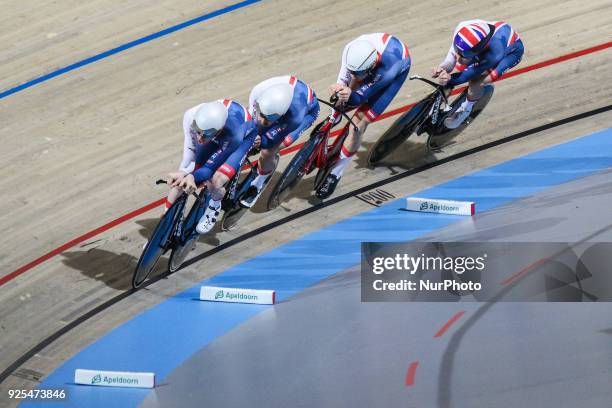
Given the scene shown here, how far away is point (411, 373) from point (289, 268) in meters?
1.65

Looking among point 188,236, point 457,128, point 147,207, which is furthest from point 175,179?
point 457,128

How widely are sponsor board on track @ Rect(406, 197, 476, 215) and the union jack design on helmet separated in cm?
131

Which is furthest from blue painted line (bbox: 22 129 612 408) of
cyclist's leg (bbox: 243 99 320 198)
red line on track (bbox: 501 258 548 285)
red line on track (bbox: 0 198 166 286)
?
red line on track (bbox: 0 198 166 286)

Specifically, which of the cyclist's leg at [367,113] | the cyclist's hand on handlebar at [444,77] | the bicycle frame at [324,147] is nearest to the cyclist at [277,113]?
the bicycle frame at [324,147]

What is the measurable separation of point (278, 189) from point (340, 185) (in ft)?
2.36

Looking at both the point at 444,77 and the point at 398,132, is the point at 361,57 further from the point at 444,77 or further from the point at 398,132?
the point at 398,132

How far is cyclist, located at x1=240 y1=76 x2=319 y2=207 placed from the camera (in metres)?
8.66

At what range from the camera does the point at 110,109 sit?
11086mm

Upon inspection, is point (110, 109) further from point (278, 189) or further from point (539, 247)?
point (539, 247)

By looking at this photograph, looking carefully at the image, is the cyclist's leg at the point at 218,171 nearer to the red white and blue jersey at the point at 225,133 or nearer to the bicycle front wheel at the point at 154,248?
the red white and blue jersey at the point at 225,133

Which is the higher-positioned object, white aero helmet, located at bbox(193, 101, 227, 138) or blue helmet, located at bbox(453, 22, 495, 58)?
blue helmet, located at bbox(453, 22, 495, 58)

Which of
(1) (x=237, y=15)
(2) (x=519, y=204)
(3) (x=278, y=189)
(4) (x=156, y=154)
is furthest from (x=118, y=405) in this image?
(1) (x=237, y=15)

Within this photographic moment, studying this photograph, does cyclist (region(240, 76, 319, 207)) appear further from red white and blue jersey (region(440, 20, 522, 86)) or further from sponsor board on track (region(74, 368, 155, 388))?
sponsor board on track (region(74, 368, 155, 388))

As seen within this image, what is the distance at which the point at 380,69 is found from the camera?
9312 mm
